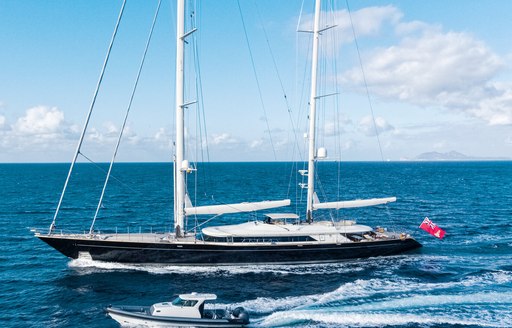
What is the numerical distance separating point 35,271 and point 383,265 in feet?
105

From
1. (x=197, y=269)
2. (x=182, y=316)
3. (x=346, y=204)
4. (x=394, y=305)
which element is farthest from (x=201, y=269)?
(x=394, y=305)

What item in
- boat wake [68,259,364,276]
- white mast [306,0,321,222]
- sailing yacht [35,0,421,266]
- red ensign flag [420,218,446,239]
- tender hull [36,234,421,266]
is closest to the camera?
tender hull [36,234,421,266]

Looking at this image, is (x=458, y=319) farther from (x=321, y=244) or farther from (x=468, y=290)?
(x=321, y=244)

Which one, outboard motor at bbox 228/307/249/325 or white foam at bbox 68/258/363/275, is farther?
white foam at bbox 68/258/363/275

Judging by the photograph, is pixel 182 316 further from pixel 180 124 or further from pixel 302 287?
pixel 180 124

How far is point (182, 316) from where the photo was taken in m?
23.5

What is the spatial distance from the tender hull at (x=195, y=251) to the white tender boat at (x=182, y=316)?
966cm

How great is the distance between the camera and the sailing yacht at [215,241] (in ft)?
110

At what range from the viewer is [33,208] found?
71.2 metres

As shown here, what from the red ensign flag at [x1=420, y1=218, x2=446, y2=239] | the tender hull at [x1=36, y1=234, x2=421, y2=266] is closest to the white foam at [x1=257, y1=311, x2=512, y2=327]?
the tender hull at [x1=36, y1=234, x2=421, y2=266]

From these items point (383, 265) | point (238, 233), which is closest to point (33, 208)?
point (238, 233)

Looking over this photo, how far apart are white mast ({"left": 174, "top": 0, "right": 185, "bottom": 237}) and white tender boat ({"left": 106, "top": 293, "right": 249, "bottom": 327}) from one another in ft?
38.2

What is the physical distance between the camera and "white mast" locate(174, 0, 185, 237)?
110 ft

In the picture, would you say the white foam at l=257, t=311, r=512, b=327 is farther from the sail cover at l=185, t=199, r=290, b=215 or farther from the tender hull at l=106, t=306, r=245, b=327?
the sail cover at l=185, t=199, r=290, b=215
